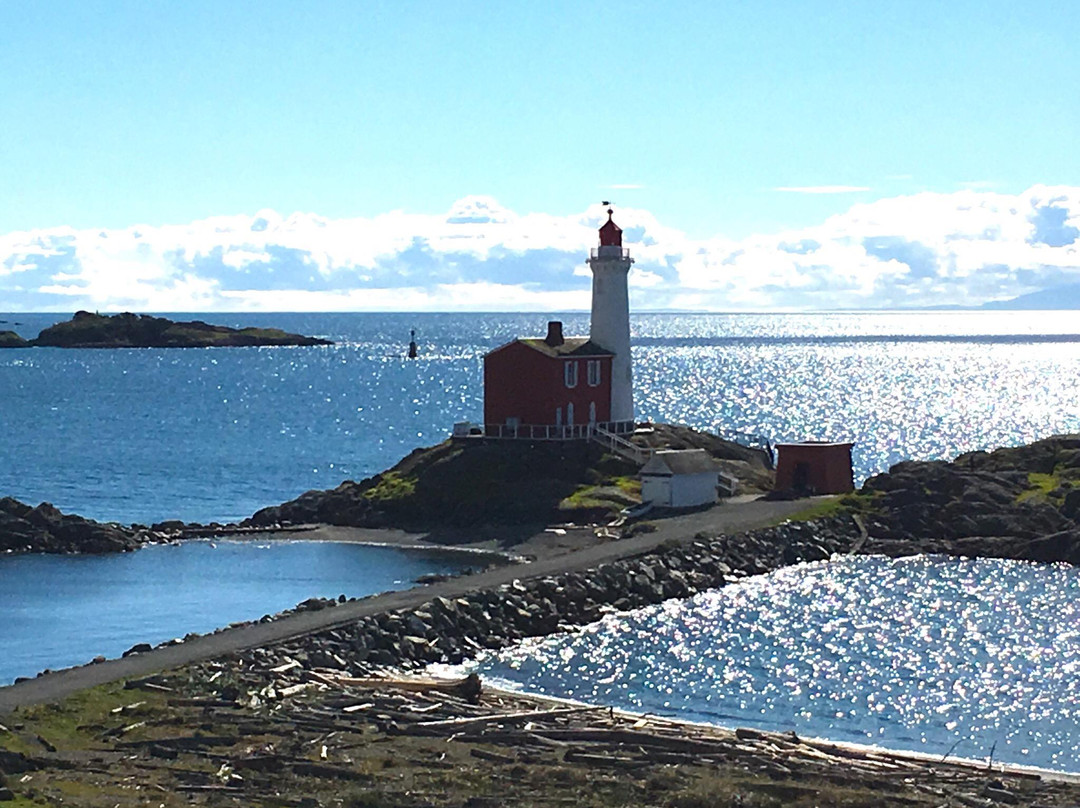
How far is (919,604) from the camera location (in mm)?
45781

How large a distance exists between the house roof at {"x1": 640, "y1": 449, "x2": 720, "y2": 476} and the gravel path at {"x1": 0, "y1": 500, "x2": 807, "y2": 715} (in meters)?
1.60

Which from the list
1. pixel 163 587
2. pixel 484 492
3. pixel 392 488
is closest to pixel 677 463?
pixel 484 492

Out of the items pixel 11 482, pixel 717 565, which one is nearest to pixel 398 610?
pixel 717 565

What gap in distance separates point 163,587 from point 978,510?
2651cm

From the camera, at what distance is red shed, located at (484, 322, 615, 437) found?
63.4 meters

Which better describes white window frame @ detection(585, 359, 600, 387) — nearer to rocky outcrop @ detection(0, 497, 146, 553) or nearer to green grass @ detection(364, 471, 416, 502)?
green grass @ detection(364, 471, 416, 502)

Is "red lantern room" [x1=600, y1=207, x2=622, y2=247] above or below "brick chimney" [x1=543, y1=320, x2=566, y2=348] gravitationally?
above

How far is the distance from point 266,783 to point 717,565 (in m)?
27.3

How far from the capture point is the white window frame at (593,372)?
64.8 metres

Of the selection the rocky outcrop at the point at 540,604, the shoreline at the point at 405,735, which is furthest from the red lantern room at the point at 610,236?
the shoreline at the point at 405,735

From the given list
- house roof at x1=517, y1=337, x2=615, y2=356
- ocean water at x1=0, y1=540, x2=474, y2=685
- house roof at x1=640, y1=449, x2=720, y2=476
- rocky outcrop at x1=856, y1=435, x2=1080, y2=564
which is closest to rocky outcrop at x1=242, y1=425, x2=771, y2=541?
house roof at x1=640, y1=449, x2=720, y2=476

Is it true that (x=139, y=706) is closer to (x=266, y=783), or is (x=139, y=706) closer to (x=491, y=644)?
(x=266, y=783)

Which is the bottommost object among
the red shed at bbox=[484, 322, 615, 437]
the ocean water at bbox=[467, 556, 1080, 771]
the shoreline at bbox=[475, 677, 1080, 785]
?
the ocean water at bbox=[467, 556, 1080, 771]

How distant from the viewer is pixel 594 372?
65.1 m
